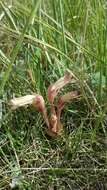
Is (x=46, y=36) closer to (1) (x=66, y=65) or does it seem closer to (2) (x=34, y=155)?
(1) (x=66, y=65)

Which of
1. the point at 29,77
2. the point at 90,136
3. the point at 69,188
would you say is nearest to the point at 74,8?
the point at 29,77

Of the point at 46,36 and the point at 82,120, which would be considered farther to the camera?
the point at 46,36

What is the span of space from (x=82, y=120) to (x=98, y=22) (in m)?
0.25

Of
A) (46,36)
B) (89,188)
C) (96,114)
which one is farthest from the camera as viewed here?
(46,36)

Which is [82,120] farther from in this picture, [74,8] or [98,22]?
[74,8]

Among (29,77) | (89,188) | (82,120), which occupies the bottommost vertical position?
(89,188)

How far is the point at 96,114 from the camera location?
3.05 feet

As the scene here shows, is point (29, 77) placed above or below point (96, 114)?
above

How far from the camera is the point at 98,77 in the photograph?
3.11 feet

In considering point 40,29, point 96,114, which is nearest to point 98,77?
point 96,114

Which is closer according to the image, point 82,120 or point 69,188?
point 69,188

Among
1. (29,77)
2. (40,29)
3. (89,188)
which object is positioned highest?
(40,29)

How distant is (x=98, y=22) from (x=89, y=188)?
1.36ft

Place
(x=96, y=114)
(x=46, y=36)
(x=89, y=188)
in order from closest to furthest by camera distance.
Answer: (x=89, y=188)
(x=96, y=114)
(x=46, y=36)
